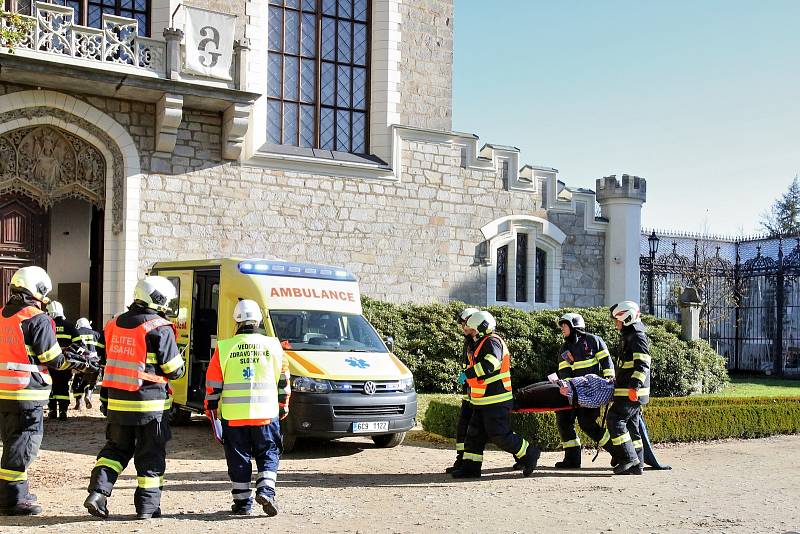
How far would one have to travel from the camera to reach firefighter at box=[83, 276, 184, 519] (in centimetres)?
732

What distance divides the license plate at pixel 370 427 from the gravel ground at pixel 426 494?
1.25ft

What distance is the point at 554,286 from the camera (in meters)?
22.8

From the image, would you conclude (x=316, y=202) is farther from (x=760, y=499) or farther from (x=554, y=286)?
(x=760, y=499)

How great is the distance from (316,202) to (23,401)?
12469 millimetres

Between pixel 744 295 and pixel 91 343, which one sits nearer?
pixel 91 343

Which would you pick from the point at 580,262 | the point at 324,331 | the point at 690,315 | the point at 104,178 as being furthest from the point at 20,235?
the point at 690,315

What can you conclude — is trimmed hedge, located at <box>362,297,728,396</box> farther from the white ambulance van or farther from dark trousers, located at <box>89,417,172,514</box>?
dark trousers, located at <box>89,417,172,514</box>

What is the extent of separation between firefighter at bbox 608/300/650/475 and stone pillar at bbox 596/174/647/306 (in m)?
13.2

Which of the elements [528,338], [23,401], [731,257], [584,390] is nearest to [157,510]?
[23,401]

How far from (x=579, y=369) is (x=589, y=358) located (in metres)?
0.17

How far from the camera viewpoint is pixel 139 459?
7.32 metres

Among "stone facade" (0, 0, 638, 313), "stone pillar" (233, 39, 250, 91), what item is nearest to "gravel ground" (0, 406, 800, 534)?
"stone facade" (0, 0, 638, 313)

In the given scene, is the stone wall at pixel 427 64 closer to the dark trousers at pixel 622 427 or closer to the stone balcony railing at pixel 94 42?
the stone balcony railing at pixel 94 42

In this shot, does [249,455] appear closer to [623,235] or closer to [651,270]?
[623,235]
